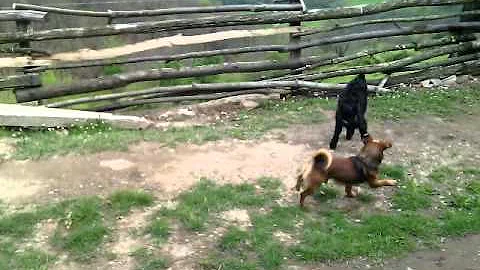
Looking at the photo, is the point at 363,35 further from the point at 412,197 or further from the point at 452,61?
the point at 412,197

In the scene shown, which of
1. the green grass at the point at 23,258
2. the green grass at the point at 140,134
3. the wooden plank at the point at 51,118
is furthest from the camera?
the wooden plank at the point at 51,118

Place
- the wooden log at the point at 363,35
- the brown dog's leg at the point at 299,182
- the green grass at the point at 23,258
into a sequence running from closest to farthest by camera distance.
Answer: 1. the green grass at the point at 23,258
2. the brown dog's leg at the point at 299,182
3. the wooden log at the point at 363,35

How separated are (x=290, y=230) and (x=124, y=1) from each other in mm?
6949

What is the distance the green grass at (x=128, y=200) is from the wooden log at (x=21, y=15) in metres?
3.12

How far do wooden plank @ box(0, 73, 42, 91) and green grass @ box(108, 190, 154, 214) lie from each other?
2971 mm

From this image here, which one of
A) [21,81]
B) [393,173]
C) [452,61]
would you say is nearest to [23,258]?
[393,173]

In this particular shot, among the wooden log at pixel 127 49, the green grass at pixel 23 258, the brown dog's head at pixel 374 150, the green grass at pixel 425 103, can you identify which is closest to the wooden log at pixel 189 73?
the wooden log at pixel 127 49

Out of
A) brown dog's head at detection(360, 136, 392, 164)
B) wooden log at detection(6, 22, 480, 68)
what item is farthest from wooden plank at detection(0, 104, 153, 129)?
brown dog's head at detection(360, 136, 392, 164)

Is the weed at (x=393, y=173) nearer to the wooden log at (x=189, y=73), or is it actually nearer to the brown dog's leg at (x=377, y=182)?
A: the brown dog's leg at (x=377, y=182)

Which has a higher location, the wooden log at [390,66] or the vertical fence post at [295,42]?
the vertical fence post at [295,42]

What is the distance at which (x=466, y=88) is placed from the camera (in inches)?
340

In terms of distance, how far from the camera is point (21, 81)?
7.36 metres

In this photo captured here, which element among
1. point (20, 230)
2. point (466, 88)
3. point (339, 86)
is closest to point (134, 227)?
point (20, 230)

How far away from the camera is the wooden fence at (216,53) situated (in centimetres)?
736
